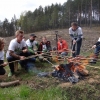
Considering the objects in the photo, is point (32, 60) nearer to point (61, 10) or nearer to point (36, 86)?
point (36, 86)

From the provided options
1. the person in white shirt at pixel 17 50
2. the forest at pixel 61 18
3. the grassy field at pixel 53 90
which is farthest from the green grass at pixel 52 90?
the forest at pixel 61 18

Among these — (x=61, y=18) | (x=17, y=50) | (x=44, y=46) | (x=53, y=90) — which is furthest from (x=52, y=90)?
(x=61, y=18)

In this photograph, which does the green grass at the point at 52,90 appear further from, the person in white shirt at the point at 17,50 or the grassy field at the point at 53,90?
the person in white shirt at the point at 17,50

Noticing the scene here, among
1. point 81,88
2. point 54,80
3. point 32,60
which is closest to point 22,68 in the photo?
point 32,60

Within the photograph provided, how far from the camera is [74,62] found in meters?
5.97

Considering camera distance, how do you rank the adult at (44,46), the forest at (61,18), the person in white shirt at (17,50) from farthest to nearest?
the forest at (61,18) < the adult at (44,46) < the person in white shirt at (17,50)

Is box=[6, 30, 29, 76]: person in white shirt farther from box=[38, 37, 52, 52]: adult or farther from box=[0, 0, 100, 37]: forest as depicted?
box=[0, 0, 100, 37]: forest

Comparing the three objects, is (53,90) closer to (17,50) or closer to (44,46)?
(17,50)

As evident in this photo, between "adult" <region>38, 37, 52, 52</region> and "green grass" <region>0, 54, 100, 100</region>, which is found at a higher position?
"adult" <region>38, 37, 52, 52</region>

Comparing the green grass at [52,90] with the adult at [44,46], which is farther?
the adult at [44,46]

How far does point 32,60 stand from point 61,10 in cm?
5443

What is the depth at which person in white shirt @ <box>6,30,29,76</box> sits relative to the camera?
6659 millimetres

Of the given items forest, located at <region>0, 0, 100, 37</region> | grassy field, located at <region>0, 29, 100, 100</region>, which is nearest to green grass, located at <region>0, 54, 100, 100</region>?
grassy field, located at <region>0, 29, 100, 100</region>

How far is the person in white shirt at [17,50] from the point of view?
666cm
